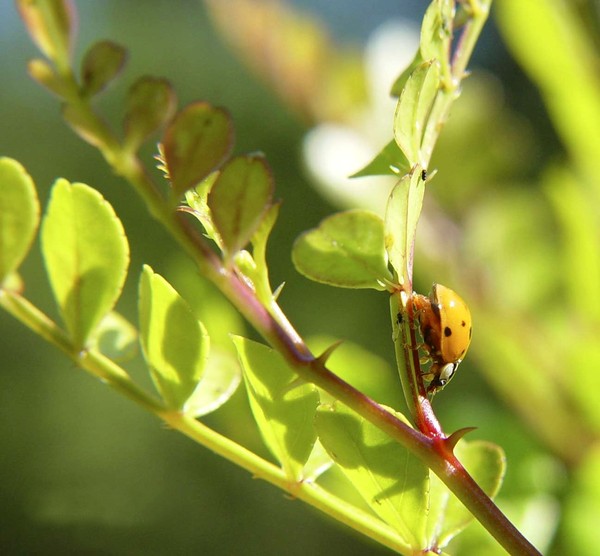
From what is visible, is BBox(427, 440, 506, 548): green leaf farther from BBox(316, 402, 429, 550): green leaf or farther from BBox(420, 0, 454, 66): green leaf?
BBox(420, 0, 454, 66): green leaf

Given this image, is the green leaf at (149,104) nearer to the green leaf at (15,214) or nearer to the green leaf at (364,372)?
the green leaf at (15,214)

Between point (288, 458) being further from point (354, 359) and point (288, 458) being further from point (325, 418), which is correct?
point (354, 359)

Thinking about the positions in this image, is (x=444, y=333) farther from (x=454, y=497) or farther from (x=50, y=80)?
(x=50, y=80)

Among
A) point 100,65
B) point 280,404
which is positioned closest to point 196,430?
point 280,404

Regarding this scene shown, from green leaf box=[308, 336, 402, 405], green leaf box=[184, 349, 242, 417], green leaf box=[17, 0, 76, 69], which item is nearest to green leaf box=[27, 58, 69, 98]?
green leaf box=[17, 0, 76, 69]

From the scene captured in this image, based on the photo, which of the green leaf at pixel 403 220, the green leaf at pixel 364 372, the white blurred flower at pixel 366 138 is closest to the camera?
the green leaf at pixel 403 220

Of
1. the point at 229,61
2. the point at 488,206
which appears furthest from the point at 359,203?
the point at 229,61

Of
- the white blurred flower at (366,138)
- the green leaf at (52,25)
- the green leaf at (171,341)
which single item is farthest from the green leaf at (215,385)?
the white blurred flower at (366,138)
